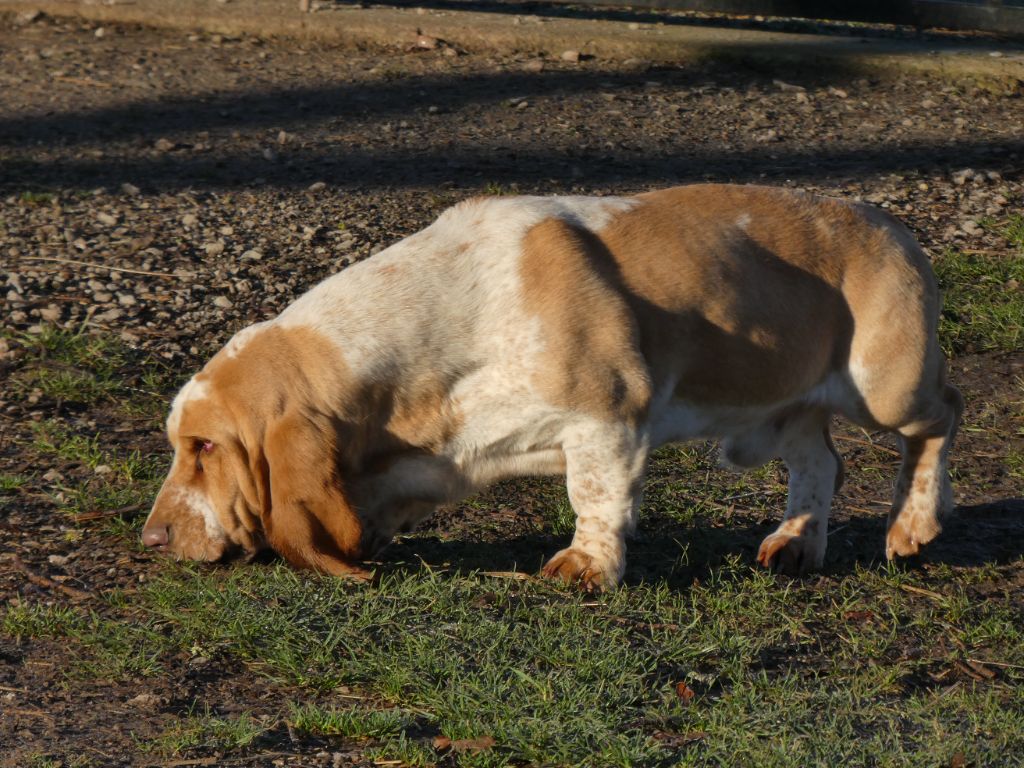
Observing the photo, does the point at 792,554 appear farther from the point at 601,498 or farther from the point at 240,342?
the point at 240,342

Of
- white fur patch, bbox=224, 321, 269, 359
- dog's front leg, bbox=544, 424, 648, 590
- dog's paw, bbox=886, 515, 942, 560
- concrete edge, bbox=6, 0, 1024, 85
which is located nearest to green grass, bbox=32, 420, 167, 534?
white fur patch, bbox=224, 321, 269, 359

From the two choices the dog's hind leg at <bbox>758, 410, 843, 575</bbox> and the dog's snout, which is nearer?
the dog's snout

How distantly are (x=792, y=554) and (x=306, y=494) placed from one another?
155cm

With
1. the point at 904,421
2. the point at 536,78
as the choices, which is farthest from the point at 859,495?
the point at 536,78

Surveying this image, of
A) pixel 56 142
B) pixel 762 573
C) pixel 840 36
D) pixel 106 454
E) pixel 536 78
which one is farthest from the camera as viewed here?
pixel 840 36

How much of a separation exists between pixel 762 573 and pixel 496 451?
94 centimetres

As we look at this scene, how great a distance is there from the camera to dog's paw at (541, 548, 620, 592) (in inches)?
169

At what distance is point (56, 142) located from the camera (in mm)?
8102

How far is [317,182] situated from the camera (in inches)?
305

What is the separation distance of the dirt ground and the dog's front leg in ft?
0.96

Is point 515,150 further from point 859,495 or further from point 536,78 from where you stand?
point 859,495

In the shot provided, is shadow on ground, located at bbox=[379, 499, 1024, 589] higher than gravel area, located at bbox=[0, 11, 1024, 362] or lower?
lower

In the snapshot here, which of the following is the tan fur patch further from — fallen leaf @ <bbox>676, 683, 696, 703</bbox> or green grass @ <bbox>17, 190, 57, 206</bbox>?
green grass @ <bbox>17, 190, 57, 206</bbox>

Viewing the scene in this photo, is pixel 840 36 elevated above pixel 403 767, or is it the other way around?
pixel 840 36
